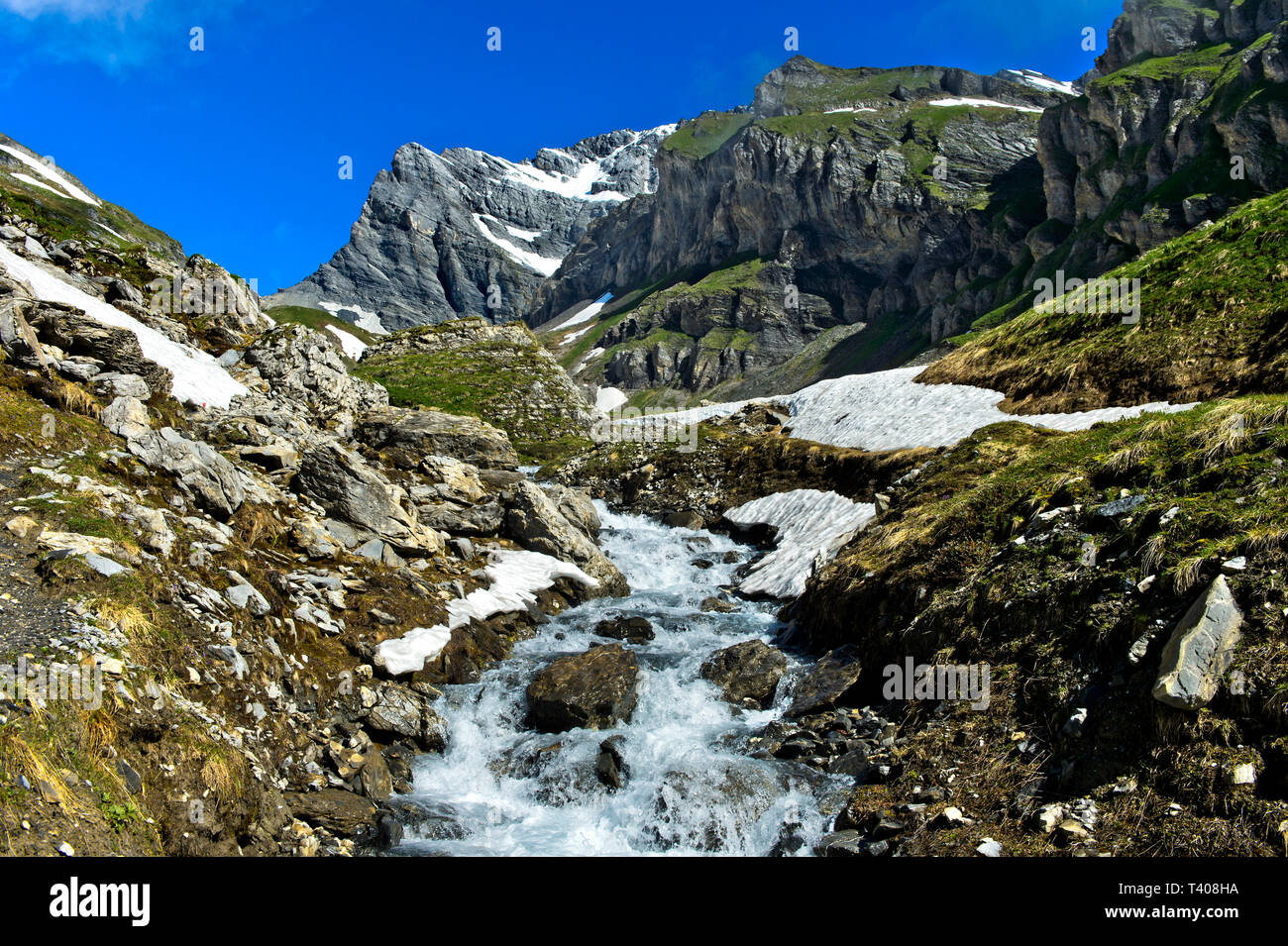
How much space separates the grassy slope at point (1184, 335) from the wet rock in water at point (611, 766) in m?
18.5

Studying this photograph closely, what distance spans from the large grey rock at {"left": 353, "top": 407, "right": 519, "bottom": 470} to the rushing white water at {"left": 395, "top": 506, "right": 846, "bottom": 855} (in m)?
17.1

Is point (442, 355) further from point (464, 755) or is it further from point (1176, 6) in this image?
point (1176, 6)

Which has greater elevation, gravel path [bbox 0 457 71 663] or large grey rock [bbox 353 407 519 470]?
large grey rock [bbox 353 407 519 470]

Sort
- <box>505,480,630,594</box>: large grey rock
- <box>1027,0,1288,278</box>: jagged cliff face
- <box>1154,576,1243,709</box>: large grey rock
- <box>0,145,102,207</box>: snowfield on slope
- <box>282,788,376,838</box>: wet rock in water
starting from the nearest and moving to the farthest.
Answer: <box>1154,576,1243,709</box>: large grey rock
<box>282,788,376,838</box>: wet rock in water
<box>505,480,630,594</box>: large grey rock
<box>1027,0,1288,278</box>: jagged cliff face
<box>0,145,102,207</box>: snowfield on slope

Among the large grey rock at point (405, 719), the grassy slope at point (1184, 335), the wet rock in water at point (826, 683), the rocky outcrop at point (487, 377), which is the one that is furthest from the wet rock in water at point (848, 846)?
the rocky outcrop at point (487, 377)

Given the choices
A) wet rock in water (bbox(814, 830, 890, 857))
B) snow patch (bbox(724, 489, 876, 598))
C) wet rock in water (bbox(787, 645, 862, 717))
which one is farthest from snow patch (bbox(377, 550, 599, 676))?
wet rock in water (bbox(814, 830, 890, 857))

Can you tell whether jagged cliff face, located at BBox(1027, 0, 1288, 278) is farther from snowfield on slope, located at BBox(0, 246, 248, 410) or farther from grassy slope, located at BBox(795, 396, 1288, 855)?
snowfield on slope, located at BBox(0, 246, 248, 410)

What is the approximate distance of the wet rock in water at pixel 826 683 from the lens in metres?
13.3

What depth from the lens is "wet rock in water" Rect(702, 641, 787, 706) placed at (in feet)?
48.0

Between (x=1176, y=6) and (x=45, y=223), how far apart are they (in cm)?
23324

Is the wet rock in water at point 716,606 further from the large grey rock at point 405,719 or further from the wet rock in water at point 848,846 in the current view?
the wet rock in water at point 848,846

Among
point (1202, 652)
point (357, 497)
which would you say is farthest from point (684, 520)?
point (1202, 652)
